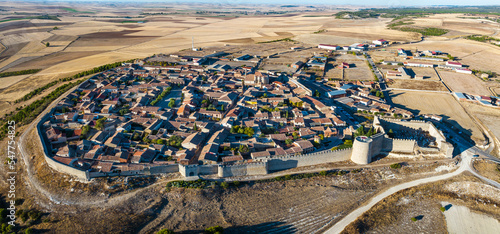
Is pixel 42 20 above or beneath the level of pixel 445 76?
above

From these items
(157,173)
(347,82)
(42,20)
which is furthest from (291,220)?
(42,20)

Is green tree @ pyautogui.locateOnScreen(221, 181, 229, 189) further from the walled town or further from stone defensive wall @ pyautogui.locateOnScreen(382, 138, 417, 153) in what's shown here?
stone defensive wall @ pyautogui.locateOnScreen(382, 138, 417, 153)

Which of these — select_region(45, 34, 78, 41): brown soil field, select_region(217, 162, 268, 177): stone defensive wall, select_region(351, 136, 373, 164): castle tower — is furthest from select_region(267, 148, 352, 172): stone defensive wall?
Answer: select_region(45, 34, 78, 41): brown soil field

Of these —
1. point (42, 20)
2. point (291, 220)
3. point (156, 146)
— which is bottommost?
point (291, 220)

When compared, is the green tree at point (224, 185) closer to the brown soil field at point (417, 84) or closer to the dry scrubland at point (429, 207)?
the dry scrubland at point (429, 207)

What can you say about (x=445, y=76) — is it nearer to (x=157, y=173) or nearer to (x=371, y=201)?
(x=371, y=201)

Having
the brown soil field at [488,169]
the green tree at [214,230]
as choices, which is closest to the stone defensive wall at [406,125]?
the brown soil field at [488,169]
